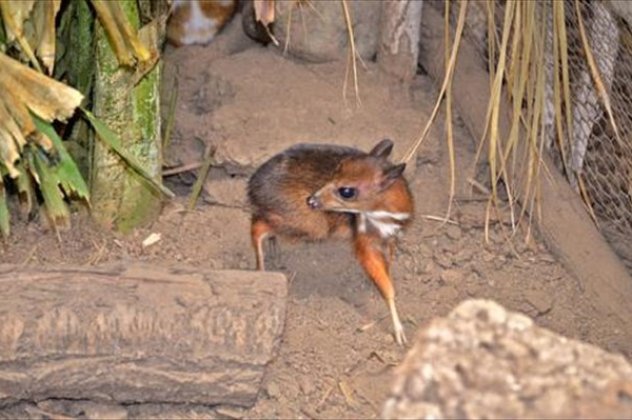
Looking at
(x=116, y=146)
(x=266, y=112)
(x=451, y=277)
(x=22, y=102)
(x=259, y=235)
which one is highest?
(x=22, y=102)

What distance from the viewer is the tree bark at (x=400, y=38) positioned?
17.3 ft

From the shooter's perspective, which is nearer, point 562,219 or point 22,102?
point 22,102

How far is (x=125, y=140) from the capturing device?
4.91 metres

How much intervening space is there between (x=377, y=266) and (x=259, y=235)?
369mm

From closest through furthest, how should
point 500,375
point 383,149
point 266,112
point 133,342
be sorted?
point 500,375 < point 133,342 < point 383,149 < point 266,112

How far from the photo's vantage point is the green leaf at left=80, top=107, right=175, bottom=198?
473cm

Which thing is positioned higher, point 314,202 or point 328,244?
point 314,202

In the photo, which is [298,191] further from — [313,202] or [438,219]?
[438,219]

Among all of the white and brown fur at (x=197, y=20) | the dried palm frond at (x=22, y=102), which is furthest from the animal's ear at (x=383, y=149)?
the white and brown fur at (x=197, y=20)

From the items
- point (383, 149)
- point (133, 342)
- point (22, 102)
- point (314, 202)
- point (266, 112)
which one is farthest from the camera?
point (266, 112)

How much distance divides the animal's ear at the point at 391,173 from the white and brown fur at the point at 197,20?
3.73 feet

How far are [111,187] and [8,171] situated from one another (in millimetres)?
463

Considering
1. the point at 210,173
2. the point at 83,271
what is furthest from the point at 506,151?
the point at 83,271

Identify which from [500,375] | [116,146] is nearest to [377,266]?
[116,146]
